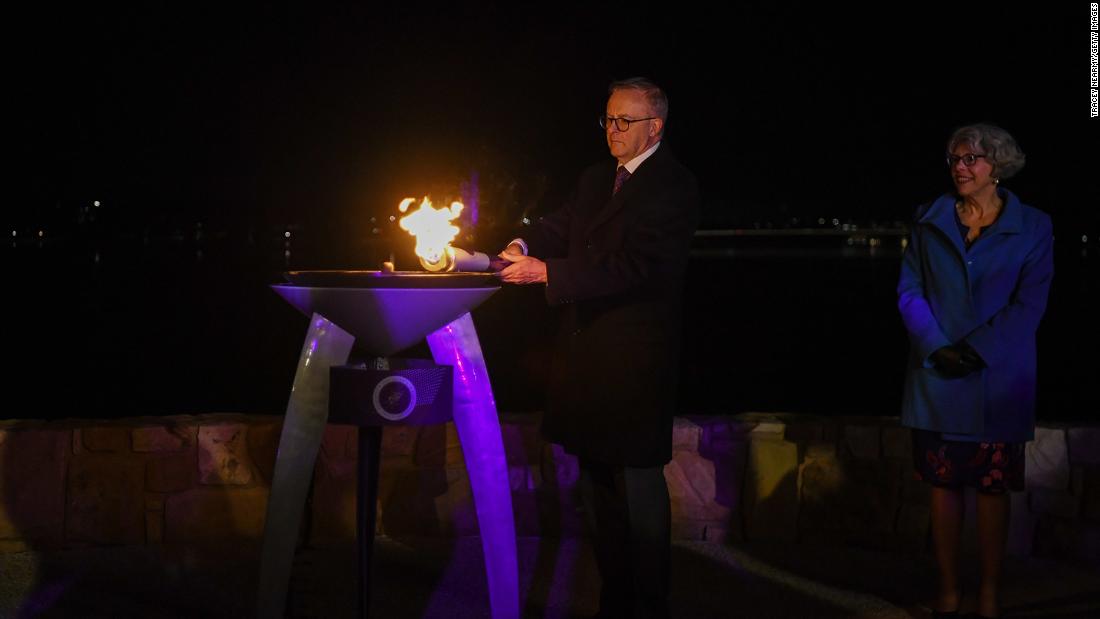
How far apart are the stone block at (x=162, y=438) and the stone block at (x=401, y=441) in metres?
0.79

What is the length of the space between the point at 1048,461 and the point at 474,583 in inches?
93.0

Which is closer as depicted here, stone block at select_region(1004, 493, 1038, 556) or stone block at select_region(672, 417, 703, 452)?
stone block at select_region(1004, 493, 1038, 556)

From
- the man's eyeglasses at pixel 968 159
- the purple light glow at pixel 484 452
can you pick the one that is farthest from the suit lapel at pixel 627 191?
the man's eyeglasses at pixel 968 159

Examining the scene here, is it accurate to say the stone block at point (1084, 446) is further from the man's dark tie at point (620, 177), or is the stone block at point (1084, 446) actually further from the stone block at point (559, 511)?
the man's dark tie at point (620, 177)

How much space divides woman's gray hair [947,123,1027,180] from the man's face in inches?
39.9

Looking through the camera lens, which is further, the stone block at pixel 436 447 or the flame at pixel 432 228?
the stone block at pixel 436 447

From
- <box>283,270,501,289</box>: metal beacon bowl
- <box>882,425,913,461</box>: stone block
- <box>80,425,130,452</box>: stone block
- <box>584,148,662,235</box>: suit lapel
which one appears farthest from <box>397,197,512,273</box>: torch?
<box>882,425,913,461</box>: stone block

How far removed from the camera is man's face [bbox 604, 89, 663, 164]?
338 cm

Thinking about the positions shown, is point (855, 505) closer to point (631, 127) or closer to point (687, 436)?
point (687, 436)

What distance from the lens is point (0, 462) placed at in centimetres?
441

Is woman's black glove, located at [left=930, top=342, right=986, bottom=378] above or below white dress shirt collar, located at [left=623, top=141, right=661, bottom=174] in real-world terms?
below

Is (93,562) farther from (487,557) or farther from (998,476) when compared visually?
(998,476)

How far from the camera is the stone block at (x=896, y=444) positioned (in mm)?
4660

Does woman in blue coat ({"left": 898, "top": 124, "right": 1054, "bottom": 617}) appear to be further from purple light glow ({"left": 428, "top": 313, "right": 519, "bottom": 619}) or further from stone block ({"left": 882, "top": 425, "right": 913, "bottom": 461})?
purple light glow ({"left": 428, "top": 313, "right": 519, "bottom": 619})
